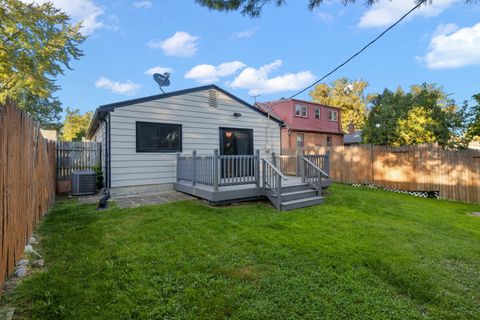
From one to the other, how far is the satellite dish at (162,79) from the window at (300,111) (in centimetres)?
1249

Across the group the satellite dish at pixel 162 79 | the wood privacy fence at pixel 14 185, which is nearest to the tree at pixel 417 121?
the satellite dish at pixel 162 79

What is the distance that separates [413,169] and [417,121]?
150 inches

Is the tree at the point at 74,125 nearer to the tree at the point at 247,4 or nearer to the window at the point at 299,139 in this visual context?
the window at the point at 299,139

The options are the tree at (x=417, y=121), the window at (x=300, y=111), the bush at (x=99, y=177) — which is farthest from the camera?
the window at (x=300, y=111)

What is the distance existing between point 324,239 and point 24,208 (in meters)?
4.52

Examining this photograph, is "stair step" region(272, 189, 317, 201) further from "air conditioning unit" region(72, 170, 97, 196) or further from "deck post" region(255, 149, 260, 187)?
"air conditioning unit" region(72, 170, 97, 196)

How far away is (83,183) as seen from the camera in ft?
25.2

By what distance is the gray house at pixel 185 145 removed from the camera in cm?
654

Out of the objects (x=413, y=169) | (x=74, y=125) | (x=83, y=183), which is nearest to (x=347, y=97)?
(x=413, y=169)

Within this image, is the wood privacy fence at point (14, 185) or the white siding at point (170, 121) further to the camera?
the white siding at point (170, 121)

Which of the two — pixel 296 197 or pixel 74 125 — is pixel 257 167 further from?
pixel 74 125

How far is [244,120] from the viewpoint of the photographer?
9.90 meters

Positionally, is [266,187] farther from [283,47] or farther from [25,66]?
[25,66]

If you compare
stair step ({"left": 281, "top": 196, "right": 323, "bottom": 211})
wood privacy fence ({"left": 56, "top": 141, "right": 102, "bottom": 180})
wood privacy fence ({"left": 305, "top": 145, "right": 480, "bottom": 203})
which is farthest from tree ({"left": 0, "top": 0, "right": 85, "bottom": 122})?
wood privacy fence ({"left": 305, "top": 145, "right": 480, "bottom": 203})
